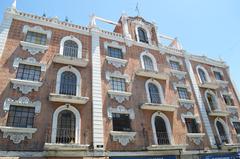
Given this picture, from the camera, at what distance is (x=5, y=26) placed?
15.1 m

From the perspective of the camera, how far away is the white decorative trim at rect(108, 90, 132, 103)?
611 inches

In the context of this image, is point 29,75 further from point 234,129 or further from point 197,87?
point 234,129

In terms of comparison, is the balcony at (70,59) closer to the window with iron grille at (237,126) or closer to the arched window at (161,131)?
the arched window at (161,131)

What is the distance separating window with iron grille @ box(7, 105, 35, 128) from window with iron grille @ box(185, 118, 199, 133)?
537 inches

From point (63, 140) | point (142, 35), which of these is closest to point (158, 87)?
point (142, 35)

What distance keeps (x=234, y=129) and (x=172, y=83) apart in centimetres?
853

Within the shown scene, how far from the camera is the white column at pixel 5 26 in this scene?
46.8ft

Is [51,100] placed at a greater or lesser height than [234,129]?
greater

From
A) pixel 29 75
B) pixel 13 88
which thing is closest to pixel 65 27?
pixel 29 75

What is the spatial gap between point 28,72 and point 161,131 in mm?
11931

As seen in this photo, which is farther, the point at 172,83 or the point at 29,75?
the point at 172,83

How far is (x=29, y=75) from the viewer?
14.0 meters

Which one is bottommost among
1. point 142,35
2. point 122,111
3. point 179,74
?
point 122,111

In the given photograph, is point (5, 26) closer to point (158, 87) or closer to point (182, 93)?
point (158, 87)
